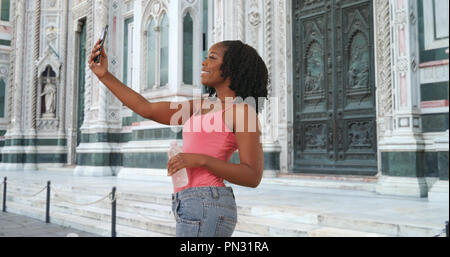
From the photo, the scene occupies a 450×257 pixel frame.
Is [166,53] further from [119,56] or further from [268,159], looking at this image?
[268,159]

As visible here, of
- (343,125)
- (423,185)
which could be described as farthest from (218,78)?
(343,125)

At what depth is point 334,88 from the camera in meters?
8.02

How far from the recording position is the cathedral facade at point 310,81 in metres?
6.07

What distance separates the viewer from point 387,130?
21.9 ft

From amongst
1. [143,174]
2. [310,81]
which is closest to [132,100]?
[310,81]

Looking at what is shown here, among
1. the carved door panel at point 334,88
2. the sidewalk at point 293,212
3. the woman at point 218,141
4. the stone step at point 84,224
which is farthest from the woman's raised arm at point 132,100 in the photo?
the carved door panel at point 334,88

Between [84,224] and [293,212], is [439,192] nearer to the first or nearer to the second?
[293,212]

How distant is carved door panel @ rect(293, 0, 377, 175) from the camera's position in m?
7.54

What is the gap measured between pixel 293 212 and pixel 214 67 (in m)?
3.50

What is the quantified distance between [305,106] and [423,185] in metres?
3.18

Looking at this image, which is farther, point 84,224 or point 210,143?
point 84,224

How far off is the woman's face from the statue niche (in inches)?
616

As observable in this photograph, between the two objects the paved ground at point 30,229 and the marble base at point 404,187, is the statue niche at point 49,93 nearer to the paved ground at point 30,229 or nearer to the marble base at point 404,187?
the paved ground at point 30,229

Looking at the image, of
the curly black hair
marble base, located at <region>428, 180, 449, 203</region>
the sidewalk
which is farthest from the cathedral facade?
the curly black hair
